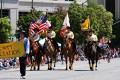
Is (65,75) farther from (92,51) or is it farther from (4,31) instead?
(4,31)

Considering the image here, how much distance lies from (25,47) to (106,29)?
194 feet

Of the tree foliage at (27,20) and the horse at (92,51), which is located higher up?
the tree foliage at (27,20)

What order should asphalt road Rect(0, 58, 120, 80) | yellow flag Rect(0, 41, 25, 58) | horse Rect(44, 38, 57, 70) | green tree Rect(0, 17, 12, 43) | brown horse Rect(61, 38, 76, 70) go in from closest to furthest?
1. asphalt road Rect(0, 58, 120, 80)
2. yellow flag Rect(0, 41, 25, 58)
3. horse Rect(44, 38, 57, 70)
4. brown horse Rect(61, 38, 76, 70)
5. green tree Rect(0, 17, 12, 43)

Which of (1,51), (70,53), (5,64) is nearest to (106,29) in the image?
(5,64)

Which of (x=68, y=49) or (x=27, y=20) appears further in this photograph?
(x=27, y=20)


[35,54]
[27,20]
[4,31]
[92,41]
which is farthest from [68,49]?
[27,20]

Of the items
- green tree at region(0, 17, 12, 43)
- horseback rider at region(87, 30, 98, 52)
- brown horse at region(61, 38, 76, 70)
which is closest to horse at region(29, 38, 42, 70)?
brown horse at region(61, 38, 76, 70)

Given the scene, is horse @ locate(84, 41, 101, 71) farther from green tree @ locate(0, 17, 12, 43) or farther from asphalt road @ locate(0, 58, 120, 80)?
green tree @ locate(0, 17, 12, 43)

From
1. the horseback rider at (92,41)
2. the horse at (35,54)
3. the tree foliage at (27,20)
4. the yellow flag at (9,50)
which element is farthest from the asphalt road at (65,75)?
the tree foliage at (27,20)

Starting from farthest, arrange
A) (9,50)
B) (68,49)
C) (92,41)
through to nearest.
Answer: (68,49), (92,41), (9,50)

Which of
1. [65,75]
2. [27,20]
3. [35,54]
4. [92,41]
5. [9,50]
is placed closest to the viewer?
[9,50]

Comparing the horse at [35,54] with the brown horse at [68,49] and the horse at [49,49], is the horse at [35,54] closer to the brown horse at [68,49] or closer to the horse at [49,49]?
the horse at [49,49]

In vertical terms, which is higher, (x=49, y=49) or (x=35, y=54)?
(x=49, y=49)

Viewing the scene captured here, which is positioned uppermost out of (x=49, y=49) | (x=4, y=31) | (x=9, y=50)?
(x=4, y=31)
